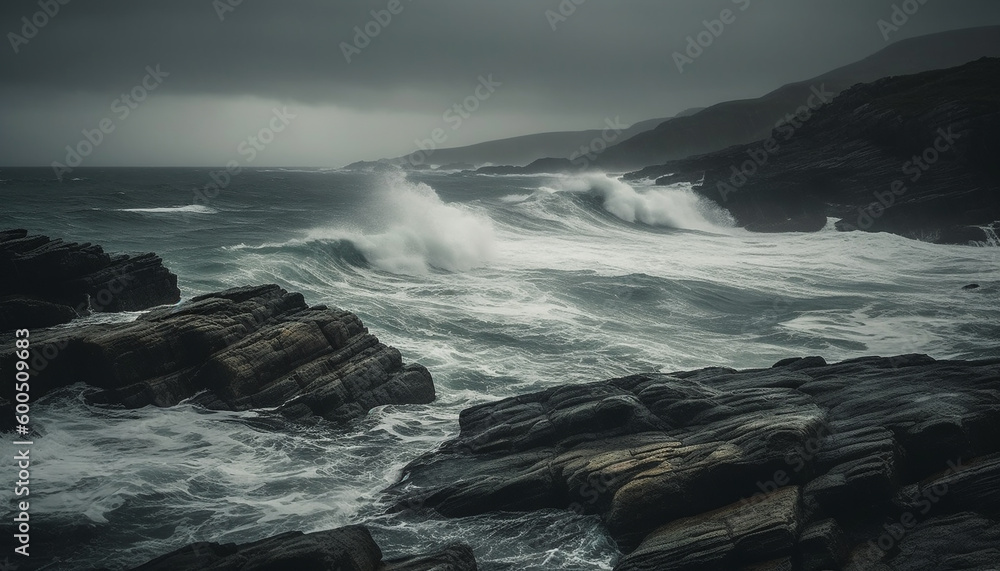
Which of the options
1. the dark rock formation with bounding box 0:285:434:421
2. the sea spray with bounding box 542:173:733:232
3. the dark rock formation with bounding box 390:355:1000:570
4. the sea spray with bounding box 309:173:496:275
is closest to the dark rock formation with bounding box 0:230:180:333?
the dark rock formation with bounding box 0:285:434:421

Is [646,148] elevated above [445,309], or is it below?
above

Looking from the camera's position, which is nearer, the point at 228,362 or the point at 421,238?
the point at 228,362

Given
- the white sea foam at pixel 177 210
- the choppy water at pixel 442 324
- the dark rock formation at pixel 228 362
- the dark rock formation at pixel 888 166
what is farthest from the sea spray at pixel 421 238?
the dark rock formation at pixel 888 166

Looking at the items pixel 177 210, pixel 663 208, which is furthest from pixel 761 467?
pixel 663 208

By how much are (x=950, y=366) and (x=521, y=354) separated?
11799 mm

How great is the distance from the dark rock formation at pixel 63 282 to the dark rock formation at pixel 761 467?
10.7 m

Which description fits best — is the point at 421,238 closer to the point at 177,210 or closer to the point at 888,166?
the point at 177,210

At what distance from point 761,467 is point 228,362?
11.7 meters

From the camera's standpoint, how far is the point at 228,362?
1516 cm

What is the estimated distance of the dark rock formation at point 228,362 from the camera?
14.7 meters

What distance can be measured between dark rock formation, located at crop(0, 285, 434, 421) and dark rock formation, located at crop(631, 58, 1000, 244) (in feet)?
139

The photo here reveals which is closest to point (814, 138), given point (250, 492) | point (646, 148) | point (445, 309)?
point (445, 309)

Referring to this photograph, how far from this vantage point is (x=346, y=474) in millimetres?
13094

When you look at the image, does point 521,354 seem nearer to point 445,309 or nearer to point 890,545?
point 445,309
